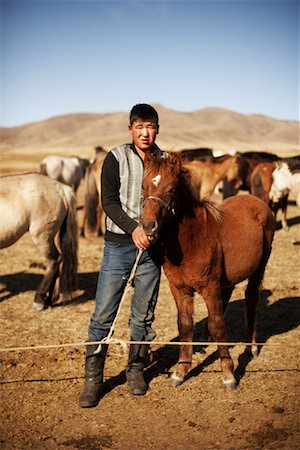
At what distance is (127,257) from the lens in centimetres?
363

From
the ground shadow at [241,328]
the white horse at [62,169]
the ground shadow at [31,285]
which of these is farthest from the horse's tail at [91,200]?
the ground shadow at [241,328]

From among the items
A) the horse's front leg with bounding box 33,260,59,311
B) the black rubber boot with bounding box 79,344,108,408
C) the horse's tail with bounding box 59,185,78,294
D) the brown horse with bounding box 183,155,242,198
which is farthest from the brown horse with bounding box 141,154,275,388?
the brown horse with bounding box 183,155,242,198

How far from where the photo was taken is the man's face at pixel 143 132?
11.1 ft

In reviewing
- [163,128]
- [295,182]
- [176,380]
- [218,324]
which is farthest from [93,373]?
[163,128]

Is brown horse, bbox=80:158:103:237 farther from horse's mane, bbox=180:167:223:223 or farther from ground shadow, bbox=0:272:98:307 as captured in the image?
horse's mane, bbox=180:167:223:223

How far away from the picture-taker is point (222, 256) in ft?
12.9

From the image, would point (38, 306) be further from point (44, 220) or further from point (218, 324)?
point (218, 324)

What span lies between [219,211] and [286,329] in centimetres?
225

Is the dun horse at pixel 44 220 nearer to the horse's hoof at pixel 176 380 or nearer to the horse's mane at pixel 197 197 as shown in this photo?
the horse's hoof at pixel 176 380

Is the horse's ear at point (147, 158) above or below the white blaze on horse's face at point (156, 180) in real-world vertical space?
above

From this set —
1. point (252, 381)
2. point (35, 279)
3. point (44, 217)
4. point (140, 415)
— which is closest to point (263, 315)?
point (252, 381)

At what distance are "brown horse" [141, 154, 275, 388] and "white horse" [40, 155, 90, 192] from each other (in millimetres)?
11106

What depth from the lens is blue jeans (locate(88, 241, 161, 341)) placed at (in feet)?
11.9

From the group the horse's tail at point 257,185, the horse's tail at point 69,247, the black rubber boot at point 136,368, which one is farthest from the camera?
the horse's tail at point 257,185
